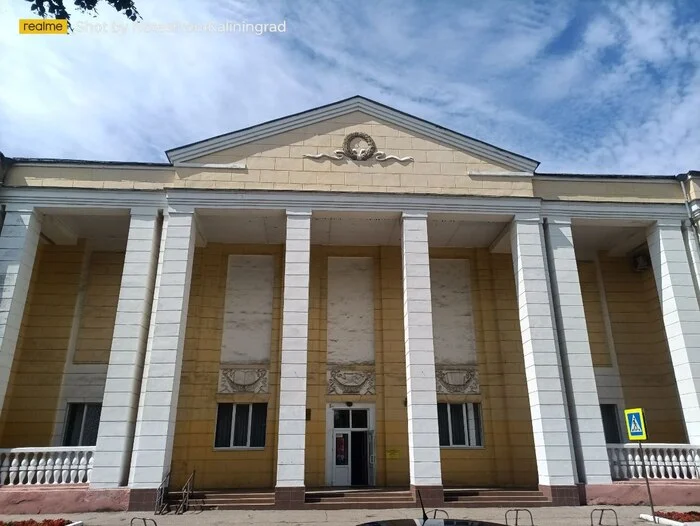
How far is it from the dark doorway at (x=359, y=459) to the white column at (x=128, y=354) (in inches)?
281

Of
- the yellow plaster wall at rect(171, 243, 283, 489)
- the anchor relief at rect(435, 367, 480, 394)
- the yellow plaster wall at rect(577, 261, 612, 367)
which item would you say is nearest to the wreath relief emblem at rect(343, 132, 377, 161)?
the yellow plaster wall at rect(171, 243, 283, 489)

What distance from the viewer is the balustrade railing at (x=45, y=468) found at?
45.5 ft

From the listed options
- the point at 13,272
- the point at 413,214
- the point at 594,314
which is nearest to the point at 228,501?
the point at 13,272

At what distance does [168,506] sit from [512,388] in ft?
38.3

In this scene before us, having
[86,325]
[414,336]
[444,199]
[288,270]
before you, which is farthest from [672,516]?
[86,325]

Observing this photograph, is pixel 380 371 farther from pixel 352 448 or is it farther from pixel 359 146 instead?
pixel 359 146

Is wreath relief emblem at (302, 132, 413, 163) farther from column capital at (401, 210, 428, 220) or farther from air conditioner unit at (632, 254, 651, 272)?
air conditioner unit at (632, 254, 651, 272)

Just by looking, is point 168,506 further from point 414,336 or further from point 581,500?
point 581,500

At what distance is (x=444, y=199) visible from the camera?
17.0 meters

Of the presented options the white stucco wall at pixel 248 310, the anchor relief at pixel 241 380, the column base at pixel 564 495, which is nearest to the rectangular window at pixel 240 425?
the anchor relief at pixel 241 380

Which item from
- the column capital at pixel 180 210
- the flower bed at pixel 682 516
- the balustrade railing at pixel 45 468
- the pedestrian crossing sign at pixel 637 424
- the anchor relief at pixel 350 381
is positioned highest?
the column capital at pixel 180 210

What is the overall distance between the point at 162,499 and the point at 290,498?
3.29m

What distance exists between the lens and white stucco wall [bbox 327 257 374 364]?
18.7 m

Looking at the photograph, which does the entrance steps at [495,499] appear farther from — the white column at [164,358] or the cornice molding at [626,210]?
the cornice molding at [626,210]
